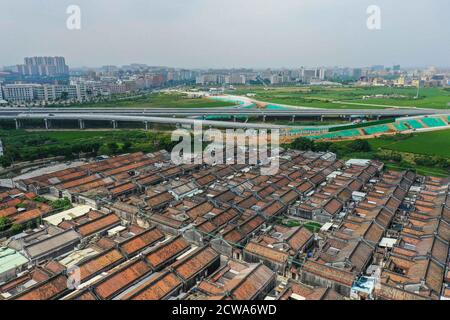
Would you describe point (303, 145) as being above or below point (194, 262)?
above

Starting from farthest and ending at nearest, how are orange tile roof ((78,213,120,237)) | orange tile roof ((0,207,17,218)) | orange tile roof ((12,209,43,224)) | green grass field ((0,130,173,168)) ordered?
1. green grass field ((0,130,173,168))
2. orange tile roof ((0,207,17,218))
3. orange tile roof ((12,209,43,224))
4. orange tile roof ((78,213,120,237))

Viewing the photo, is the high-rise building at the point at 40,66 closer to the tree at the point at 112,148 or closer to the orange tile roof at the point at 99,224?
the tree at the point at 112,148

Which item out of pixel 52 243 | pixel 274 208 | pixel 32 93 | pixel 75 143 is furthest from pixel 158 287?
pixel 32 93

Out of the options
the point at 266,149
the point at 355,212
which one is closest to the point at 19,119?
the point at 266,149

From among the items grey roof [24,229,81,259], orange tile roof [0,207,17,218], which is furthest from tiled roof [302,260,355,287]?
orange tile roof [0,207,17,218]

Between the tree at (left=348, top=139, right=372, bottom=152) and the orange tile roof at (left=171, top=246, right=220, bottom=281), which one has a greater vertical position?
the tree at (left=348, top=139, right=372, bottom=152)

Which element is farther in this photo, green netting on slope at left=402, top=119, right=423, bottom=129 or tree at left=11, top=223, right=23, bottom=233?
green netting on slope at left=402, top=119, right=423, bottom=129

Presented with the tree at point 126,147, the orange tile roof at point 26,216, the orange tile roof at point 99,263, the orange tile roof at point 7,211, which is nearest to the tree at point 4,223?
the orange tile roof at point 26,216

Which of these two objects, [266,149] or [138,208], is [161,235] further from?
[266,149]

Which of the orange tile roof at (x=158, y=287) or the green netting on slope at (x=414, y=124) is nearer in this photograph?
the orange tile roof at (x=158, y=287)

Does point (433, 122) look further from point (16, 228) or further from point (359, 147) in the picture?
point (16, 228)

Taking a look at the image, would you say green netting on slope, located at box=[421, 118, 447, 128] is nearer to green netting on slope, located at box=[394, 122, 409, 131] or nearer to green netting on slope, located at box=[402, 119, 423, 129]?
green netting on slope, located at box=[402, 119, 423, 129]
